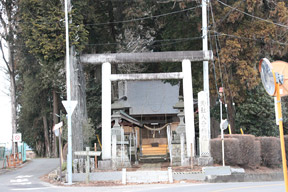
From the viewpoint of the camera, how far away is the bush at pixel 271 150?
20.6 m

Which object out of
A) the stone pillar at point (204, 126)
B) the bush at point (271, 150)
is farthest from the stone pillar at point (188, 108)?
the bush at point (271, 150)

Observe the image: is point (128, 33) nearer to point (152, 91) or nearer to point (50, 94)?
point (152, 91)

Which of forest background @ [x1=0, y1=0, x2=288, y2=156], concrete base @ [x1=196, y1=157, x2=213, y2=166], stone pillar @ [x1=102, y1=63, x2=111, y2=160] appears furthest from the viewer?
forest background @ [x1=0, y1=0, x2=288, y2=156]

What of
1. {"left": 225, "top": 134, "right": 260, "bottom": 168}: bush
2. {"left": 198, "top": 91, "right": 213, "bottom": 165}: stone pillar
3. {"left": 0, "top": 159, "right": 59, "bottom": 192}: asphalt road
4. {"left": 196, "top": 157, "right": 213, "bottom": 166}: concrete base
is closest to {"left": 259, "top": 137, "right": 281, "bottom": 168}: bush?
{"left": 225, "top": 134, "right": 260, "bottom": 168}: bush

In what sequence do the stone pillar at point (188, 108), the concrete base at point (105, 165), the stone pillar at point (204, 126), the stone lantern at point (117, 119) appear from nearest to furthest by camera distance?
the concrete base at point (105, 165), the stone pillar at point (204, 126), the stone pillar at point (188, 108), the stone lantern at point (117, 119)

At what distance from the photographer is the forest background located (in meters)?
23.5

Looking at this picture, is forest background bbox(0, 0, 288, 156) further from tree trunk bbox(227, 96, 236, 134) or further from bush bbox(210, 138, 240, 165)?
bush bbox(210, 138, 240, 165)

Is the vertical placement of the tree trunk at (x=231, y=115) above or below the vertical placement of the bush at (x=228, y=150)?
above

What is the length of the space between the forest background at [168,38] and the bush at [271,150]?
4985mm

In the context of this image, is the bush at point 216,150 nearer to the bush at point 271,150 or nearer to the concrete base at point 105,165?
the bush at point 271,150

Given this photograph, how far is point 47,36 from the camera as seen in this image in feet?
75.2

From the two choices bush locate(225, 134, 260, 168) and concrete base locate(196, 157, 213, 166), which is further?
concrete base locate(196, 157, 213, 166)

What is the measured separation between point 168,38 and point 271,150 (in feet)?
42.1

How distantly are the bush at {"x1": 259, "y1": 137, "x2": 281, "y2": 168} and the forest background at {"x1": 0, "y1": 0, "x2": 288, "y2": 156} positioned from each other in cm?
498
